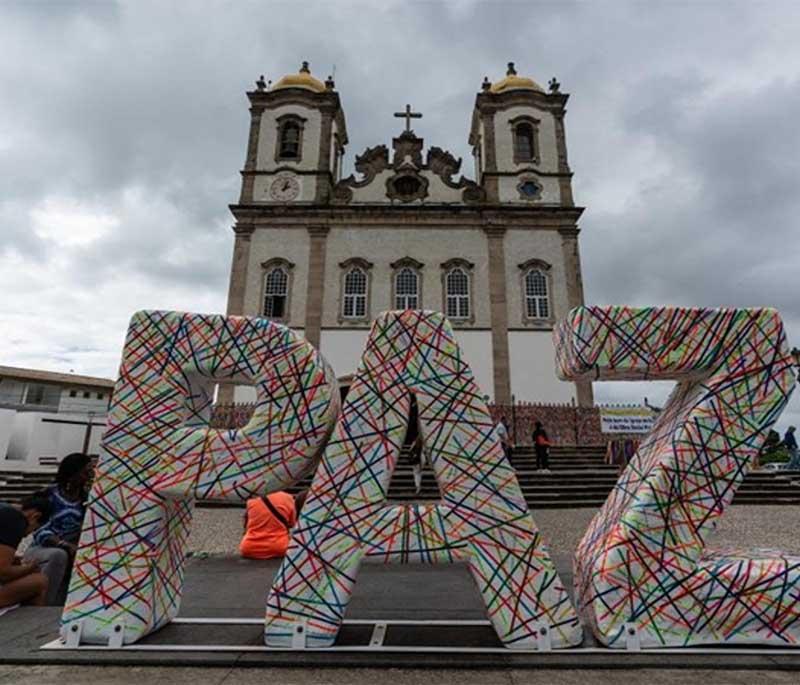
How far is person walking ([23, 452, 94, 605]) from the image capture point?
396 centimetres

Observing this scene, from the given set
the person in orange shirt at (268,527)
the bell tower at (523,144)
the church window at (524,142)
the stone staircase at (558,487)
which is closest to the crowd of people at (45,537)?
the person in orange shirt at (268,527)

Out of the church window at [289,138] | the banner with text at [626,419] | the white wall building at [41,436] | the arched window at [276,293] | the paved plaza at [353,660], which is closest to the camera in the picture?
the paved plaza at [353,660]

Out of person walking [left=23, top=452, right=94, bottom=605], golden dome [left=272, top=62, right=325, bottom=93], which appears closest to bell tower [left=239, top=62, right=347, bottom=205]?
golden dome [left=272, top=62, right=325, bottom=93]

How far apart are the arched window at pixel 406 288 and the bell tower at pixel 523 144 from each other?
4.85 metres

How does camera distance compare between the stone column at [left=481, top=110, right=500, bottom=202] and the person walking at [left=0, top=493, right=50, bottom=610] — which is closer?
the person walking at [left=0, top=493, right=50, bottom=610]

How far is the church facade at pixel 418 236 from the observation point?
767 inches

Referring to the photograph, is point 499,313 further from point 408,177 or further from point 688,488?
point 688,488

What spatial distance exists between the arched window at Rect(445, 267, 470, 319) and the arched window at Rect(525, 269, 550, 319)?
2.40 meters

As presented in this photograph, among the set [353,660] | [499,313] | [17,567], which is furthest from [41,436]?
[353,660]

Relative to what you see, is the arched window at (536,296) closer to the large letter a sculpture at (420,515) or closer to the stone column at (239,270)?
the stone column at (239,270)

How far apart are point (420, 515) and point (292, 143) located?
22.5m

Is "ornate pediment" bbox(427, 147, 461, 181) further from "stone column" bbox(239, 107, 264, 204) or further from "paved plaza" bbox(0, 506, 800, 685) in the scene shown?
"paved plaza" bbox(0, 506, 800, 685)

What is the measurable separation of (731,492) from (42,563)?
499cm

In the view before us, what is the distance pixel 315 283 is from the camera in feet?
66.1
